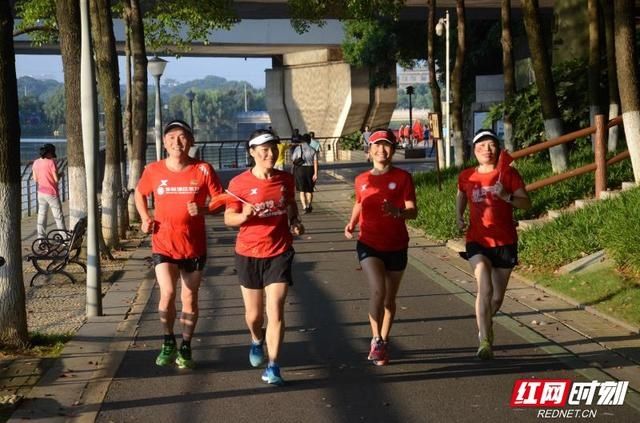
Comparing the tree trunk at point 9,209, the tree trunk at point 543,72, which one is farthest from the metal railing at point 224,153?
the tree trunk at point 9,209

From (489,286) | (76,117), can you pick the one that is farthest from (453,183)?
(489,286)

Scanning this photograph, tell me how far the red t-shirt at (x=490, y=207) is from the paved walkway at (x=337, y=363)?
988mm

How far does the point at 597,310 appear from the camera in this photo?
11422 mm

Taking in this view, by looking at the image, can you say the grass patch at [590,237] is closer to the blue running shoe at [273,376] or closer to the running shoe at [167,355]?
the blue running shoe at [273,376]

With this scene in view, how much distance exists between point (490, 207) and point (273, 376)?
2.24 meters

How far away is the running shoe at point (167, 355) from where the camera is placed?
9.17 meters

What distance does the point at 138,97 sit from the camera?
22844mm

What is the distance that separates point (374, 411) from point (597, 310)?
14.9 feet

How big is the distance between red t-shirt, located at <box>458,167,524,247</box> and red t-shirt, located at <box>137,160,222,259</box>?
2040mm

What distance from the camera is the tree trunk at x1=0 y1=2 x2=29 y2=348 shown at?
386 inches

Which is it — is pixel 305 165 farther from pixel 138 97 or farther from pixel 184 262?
pixel 184 262

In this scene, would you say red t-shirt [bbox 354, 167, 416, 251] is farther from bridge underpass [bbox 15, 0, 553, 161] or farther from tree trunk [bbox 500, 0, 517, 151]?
bridge underpass [bbox 15, 0, 553, 161]

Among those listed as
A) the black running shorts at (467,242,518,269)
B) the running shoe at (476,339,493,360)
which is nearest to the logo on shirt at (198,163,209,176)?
the black running shorts at (467,242,518,269)

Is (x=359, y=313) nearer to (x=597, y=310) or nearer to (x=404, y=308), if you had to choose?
(x=404, y=308)
